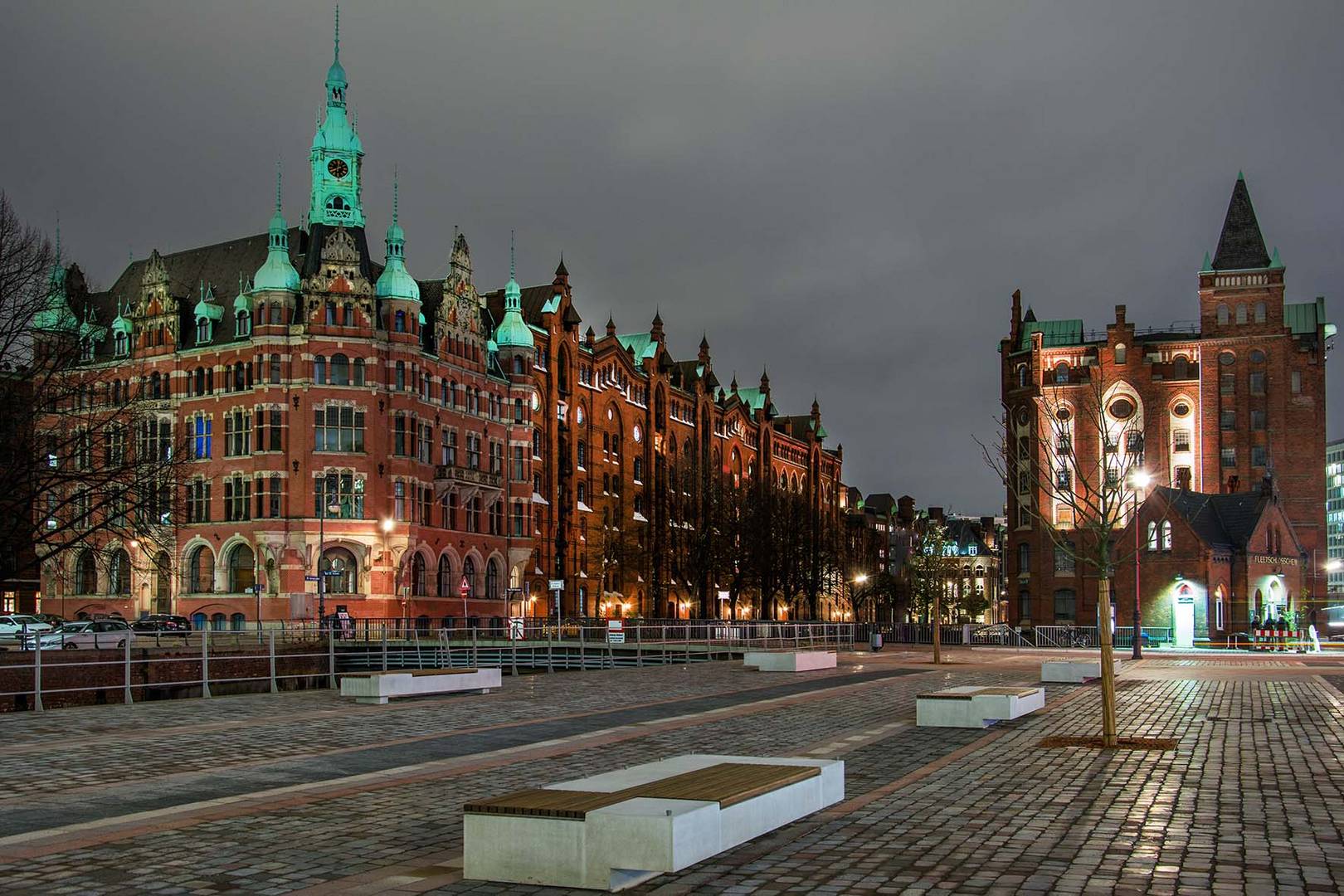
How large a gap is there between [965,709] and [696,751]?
16.3 ft

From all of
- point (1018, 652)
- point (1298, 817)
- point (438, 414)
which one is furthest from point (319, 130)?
point (1298, 817)

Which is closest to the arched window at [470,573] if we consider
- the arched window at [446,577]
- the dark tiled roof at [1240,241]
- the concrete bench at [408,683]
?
the arched window at [446,577]

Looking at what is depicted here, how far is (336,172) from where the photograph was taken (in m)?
75.8

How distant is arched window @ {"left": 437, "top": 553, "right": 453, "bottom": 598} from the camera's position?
73.9m

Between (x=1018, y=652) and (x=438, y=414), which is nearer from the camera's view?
(x=1018, y=652)

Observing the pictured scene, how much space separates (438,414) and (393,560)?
9.62 meters

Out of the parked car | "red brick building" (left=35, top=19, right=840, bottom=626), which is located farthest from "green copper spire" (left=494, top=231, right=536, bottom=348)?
the parked car

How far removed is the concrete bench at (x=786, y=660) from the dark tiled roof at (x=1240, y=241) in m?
70.4

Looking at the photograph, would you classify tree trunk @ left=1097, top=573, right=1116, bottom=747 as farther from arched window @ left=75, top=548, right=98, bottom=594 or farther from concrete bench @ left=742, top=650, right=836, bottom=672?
arched window @ left=75, top=548, right=98, bottom=594

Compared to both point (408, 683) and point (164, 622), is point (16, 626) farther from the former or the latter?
point (408, 683)

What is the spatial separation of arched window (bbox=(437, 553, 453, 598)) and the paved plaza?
49390 millimetres

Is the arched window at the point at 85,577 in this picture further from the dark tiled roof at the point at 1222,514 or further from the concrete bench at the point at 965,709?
the concrete bench at the point at 965,709

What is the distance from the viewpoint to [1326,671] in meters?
37.7

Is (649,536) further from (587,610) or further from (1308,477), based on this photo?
(1308,477)
